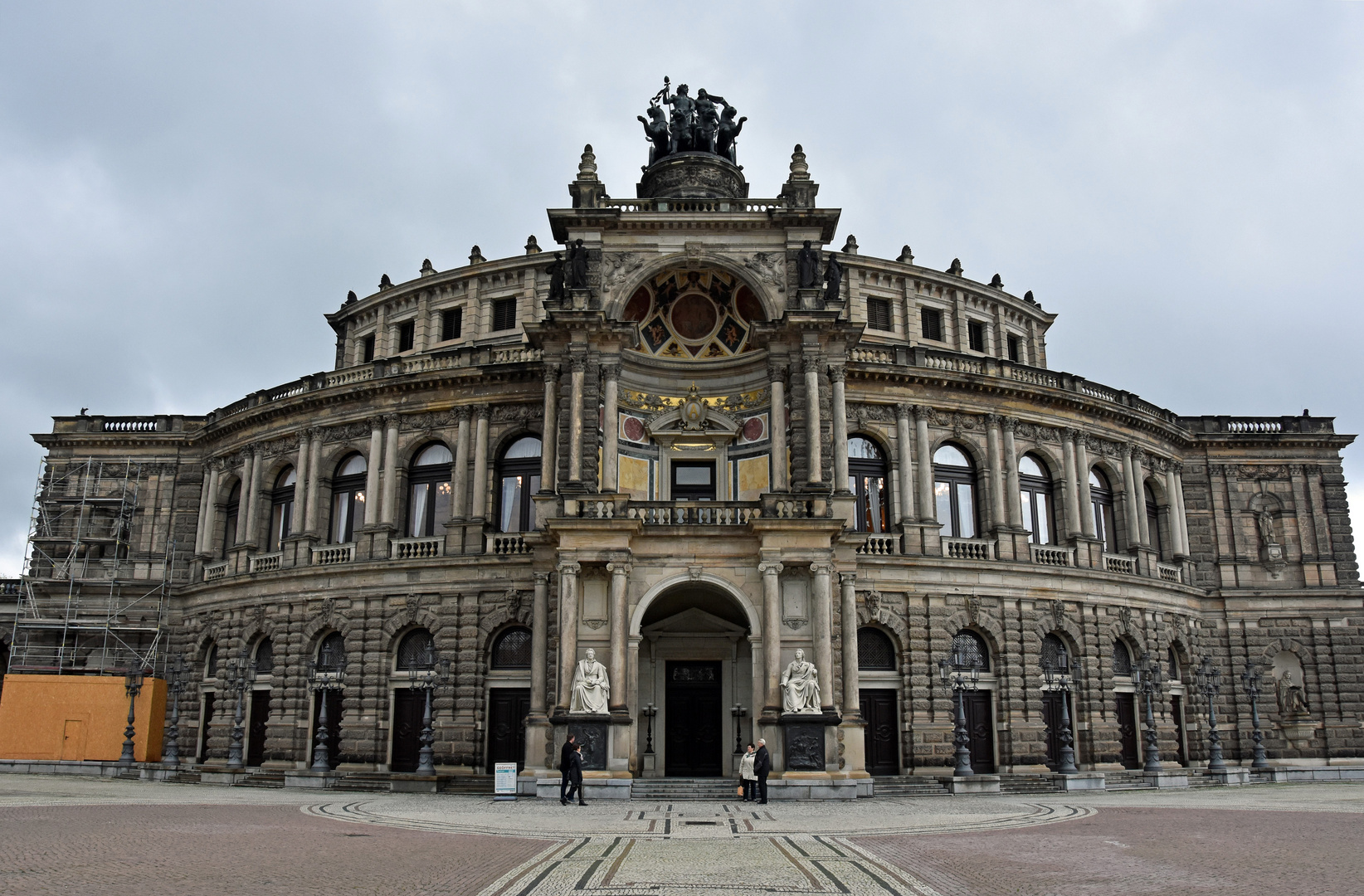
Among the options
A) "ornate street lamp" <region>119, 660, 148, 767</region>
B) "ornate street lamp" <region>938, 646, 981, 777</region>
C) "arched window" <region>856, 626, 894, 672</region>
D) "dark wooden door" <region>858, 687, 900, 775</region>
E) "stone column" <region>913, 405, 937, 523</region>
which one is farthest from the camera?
"ornate street lamp" <region>119, 660, 148, 767</region>

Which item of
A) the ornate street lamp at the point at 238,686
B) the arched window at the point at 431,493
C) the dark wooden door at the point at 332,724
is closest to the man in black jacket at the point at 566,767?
the dark wooden door at the point at 332,724

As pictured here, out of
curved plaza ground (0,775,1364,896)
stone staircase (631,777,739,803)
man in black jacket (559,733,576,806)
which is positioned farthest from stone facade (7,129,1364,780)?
curved plaza ground (0,775,1364,896)

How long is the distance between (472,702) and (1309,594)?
3540cm

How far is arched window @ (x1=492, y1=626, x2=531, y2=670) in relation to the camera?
38656mm

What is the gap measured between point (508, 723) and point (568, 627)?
349 inches

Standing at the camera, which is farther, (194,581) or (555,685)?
(194,581)

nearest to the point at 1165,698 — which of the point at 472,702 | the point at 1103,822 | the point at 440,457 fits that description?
the point at 1103,822

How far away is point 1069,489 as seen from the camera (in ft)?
136

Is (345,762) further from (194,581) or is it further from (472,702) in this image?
(194,581)

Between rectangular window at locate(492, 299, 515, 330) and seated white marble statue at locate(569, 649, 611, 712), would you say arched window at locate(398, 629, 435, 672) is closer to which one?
seated white marble statue at locate(569, 649, 611, 712)

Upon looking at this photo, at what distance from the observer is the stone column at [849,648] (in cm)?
3209

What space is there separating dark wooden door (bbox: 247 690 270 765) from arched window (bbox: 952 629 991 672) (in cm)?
2608

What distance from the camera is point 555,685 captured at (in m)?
32.6

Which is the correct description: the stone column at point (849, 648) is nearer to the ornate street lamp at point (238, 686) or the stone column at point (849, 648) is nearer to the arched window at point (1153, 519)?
the arched window at point (1153, 519)
